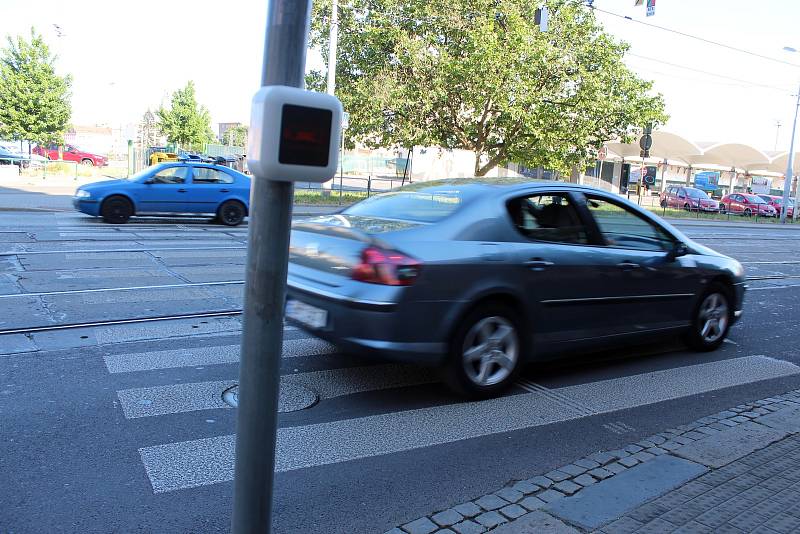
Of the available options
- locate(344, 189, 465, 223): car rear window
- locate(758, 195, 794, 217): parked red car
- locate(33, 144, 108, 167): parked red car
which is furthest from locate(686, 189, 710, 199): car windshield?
locate(344, 189, 465, 223): car rear window

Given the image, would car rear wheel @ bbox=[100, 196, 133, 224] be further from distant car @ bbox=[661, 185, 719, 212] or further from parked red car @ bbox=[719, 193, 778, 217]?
parked red car @ bbox=[719, 193, 778, 217]

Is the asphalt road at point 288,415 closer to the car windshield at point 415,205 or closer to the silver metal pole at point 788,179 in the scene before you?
the car windshield at point 415,205

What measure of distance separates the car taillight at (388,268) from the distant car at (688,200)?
38757 millimetres

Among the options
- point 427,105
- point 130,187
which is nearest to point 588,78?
point 427,105

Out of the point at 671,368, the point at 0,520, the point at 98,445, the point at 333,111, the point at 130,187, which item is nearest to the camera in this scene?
the point at 333,111

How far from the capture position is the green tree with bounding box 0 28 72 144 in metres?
39.1

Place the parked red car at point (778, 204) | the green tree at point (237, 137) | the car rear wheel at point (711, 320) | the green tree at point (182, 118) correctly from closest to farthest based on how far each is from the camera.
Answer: the car rear wheel at point (711, 320) → the parked red car at point (778, 204) → the green tree at point (182, 118) → the green tree at point (237, 137)

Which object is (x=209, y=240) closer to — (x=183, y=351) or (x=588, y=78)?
(x=183, y=351)

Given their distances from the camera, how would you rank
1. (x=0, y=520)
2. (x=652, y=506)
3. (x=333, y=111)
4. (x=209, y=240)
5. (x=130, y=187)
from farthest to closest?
1. (x=130, y=187)
2. (x=209, y=240)
3. (x=652, y=506)
4. (x=0, y=520)
5. (x=333, y=111)

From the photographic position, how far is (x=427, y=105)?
26.6 meters

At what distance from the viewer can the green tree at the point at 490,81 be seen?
25.7 metres

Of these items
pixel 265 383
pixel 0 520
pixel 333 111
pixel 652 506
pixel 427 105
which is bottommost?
pixel 0 520

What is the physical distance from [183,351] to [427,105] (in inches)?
862

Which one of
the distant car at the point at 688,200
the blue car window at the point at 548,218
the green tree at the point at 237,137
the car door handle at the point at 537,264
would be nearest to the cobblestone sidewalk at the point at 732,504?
the car door handle at the point at 537,264
